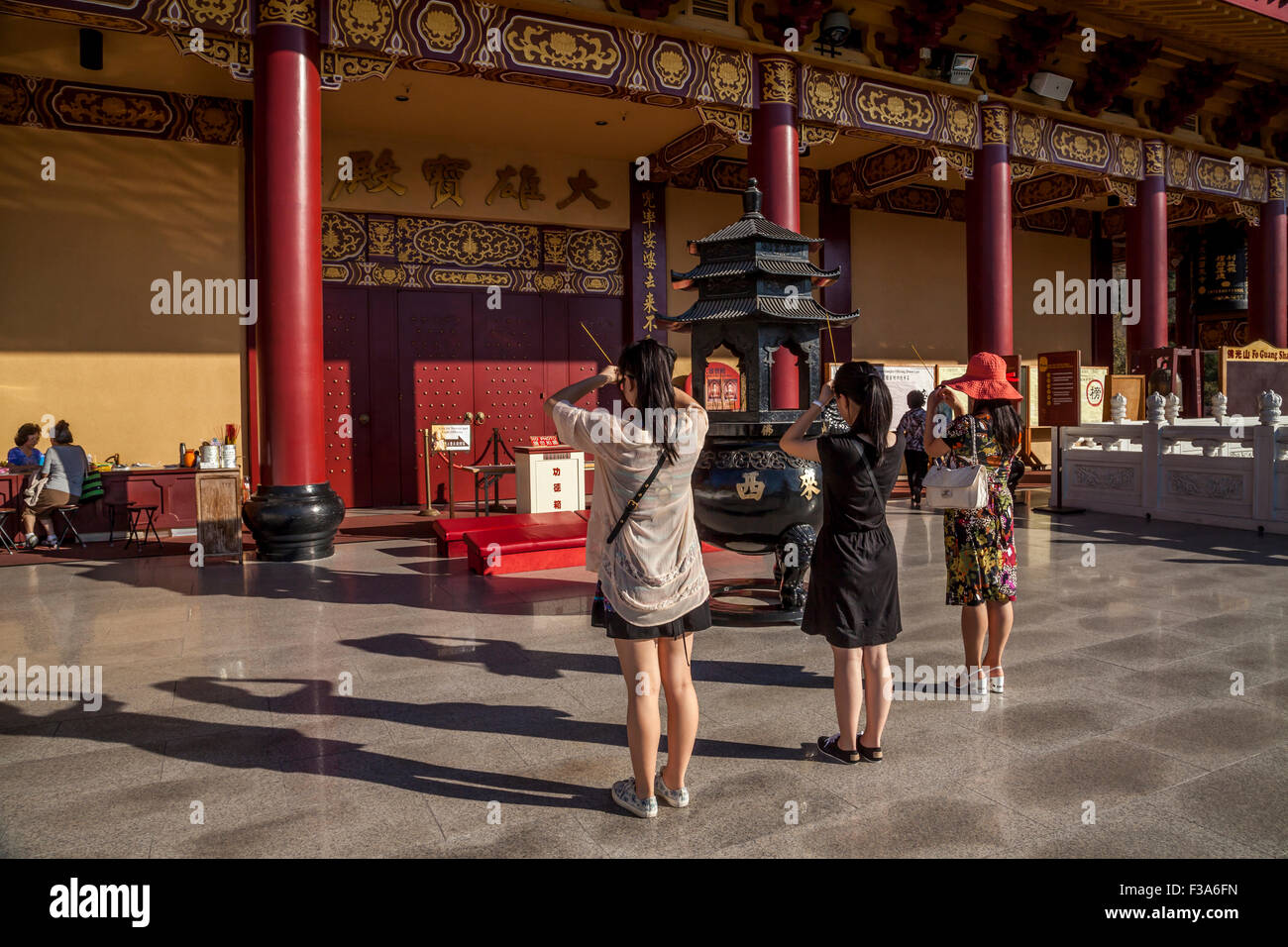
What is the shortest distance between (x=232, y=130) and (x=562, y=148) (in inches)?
164

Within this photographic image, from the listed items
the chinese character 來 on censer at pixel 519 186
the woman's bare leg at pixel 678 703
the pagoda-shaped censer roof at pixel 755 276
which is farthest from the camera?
the chinese character 來 on censer at pixel 519 186

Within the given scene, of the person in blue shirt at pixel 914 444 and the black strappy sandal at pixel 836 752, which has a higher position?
the person in blue shirt at pixel 914 444

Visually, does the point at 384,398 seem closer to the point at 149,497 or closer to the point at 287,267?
the point at 149,497

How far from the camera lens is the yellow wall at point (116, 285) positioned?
945 centimetres

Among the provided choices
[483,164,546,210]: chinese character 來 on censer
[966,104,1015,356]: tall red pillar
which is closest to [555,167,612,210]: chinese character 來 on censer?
[483,164,546,210]: chinese character 來 on censer

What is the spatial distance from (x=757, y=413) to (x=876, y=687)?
2537 millimetres

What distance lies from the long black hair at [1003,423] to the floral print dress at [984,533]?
0.02m

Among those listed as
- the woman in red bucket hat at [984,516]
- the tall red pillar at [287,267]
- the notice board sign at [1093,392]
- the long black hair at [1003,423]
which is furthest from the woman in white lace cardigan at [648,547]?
the notice board sign at [1093,392]

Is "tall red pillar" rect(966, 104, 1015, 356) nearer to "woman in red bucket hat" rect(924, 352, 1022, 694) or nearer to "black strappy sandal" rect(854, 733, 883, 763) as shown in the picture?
"woman in red bucket hat" rect(924, 352, 1022, 694)

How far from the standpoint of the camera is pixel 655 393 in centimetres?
269

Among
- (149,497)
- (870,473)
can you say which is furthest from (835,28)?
(149,497)

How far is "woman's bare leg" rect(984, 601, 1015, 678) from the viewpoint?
3.89 m

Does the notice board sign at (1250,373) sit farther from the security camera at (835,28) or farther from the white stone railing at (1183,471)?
the security camera at (835,28)

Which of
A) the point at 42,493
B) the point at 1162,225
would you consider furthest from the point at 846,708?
the point at 1162,225
